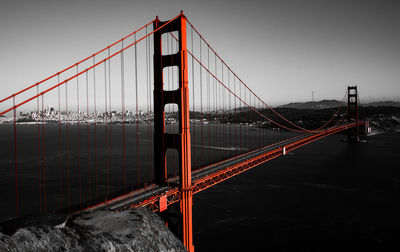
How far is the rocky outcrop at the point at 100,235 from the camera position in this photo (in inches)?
326

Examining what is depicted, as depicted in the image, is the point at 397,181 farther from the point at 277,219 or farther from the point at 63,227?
the point at 63,227

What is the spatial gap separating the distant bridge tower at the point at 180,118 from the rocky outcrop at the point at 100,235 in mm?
1930

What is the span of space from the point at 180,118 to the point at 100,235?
689 cm

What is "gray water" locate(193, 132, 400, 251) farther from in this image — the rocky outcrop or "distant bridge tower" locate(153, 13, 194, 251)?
the rocky outcrop

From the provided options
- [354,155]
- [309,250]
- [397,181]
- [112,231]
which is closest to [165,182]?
[112,231]

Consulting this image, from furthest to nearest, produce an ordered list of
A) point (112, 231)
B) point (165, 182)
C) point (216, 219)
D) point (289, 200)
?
point (289, 200)
point (216, 219)
point (165, 182)
point (112, 231)

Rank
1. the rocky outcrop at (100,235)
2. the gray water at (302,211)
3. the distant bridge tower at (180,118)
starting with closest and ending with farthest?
the rocky outcrop at (100,235), the distant bridge tower at (180,118), the gray water at (302,211)

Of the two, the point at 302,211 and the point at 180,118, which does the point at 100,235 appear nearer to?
the point at 180,118

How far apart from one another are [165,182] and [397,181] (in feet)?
101

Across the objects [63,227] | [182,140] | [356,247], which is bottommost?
[356,247]

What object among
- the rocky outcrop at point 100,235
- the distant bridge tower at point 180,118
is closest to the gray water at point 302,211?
the distant bridge tower at point 180,118

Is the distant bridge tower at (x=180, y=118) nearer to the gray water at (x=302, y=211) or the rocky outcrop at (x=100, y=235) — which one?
the rocky outcrop at (x=100, y=235)

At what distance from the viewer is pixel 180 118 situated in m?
14.7

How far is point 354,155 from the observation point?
170 ft
